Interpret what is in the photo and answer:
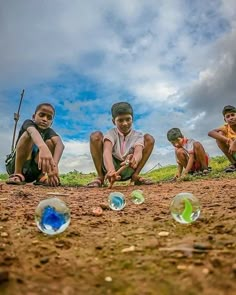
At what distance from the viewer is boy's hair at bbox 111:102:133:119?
6848 mm

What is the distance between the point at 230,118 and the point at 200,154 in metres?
1.12

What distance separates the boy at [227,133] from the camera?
865 cm

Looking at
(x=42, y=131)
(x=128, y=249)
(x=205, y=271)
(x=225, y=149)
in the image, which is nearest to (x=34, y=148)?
(x=42, y=131)

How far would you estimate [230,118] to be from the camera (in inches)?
341

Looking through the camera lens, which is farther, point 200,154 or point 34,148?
point 200,154

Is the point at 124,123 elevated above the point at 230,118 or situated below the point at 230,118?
below

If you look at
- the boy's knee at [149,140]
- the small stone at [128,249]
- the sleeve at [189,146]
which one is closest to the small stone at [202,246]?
the small stone at [128,249]

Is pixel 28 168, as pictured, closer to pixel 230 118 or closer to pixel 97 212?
pixel 97 212

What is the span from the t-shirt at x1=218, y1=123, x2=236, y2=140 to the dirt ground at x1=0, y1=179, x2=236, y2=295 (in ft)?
20.2

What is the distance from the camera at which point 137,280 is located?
1.55m

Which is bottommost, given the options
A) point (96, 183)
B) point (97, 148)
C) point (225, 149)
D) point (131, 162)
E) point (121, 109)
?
point (96, 183)

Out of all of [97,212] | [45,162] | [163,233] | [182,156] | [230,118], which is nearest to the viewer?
[163,233]

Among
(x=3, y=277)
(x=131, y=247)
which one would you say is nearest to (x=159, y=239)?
(x=131, y=247)

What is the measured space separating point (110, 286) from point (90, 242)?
690mm
